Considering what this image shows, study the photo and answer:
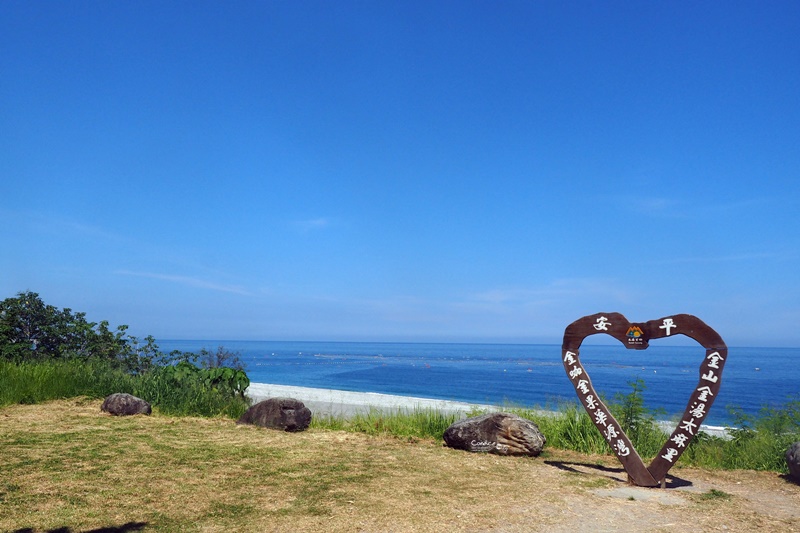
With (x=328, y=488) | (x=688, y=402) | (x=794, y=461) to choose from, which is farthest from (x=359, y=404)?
(x=794, y=461)

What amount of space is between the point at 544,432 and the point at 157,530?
7.08 m

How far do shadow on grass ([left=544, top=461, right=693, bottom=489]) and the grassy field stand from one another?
3cm

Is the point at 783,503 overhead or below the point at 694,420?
below

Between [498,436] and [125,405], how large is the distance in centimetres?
745

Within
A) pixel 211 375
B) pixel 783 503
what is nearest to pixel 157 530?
pixel 783 503

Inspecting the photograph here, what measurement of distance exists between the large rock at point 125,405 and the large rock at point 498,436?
6.40 m

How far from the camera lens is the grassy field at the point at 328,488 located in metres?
5.56

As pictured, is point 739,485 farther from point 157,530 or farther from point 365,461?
point 157,530

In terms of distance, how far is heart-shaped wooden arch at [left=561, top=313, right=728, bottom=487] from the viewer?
286 inches

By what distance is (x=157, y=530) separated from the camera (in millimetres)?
5164

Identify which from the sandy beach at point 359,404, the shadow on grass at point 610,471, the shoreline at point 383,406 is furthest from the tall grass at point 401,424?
the shadow on grass at point 610,471

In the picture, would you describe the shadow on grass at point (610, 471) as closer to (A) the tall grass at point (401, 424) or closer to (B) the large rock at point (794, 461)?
(B) the large rock at point (794, 461)

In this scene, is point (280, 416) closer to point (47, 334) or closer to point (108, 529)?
point (108, 529)

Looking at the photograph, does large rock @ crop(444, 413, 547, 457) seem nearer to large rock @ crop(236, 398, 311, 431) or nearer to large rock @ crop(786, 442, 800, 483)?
large rock @ crop(236, 398, 311, 431)
